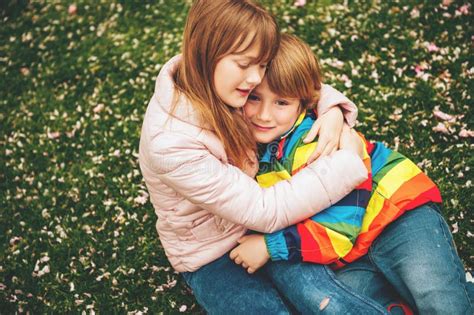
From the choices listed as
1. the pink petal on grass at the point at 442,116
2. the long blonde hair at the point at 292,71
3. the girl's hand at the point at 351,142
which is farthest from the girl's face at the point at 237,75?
the pink petal on grass at the point at 442,116

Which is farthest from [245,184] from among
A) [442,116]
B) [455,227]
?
[442,116]

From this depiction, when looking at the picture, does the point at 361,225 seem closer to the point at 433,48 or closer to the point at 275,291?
the point at 275,291

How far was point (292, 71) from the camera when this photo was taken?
3.11 metres

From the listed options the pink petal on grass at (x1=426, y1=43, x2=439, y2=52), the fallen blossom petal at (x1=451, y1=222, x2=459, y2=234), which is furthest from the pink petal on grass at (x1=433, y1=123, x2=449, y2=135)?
the pink petal on grass at (x1=426, y1=43, x2=439, y2=52)

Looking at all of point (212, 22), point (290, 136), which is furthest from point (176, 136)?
point (290, 136)

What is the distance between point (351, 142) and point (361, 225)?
0.54 m

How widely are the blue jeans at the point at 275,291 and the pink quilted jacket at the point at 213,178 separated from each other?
30 cm

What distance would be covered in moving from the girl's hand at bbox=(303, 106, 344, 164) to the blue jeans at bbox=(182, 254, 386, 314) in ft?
2.32

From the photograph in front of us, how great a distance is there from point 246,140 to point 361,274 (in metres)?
1.12

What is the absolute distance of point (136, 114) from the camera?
18.6 ft

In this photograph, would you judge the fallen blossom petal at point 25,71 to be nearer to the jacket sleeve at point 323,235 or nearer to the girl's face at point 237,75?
the girl's face at point 237,75

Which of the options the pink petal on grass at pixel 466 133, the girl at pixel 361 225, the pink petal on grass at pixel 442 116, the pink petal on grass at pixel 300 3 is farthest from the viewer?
the pink petal on grass at pixel 300 3

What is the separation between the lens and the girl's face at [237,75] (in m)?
2.74

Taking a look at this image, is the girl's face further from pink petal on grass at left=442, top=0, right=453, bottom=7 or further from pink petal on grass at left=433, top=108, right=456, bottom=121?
pink petal on grass at left=442, top=0, right=453, bottom=7
